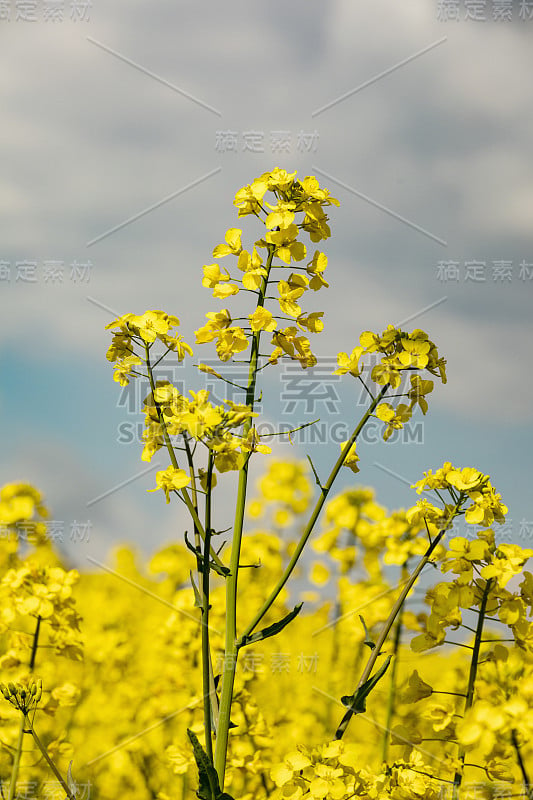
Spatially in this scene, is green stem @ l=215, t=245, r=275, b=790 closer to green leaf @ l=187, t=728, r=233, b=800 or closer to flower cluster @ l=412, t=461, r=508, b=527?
green leaf @ l=187, t=728, r=233, b=800

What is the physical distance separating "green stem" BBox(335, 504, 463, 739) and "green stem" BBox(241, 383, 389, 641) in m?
0.29

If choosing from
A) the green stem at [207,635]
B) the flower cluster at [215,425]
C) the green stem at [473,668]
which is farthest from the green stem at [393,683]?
the flower cluster at [215,425]

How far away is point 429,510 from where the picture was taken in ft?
7.66

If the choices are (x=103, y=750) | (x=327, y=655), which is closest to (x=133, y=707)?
(x=103, y=750)

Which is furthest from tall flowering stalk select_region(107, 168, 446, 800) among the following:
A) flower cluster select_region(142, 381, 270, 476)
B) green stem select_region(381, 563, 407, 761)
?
green stem select_region(381, 563, 407, 761)

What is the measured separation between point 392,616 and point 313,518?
1.11 feet

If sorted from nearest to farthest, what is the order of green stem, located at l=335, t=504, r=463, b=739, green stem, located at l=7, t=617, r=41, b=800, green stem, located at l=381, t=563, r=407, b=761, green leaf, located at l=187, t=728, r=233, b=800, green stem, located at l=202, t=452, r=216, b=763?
green leaf, located at l=187, t=728, r=233, b=800 < green stem, located at l=202, t=452, r=216, b=763 < green stem, located at l=335, t=504, r=463, b=739 < green stem, located at l=7, t=617, r=41, b=800 < green stem, located at l=381, t=563, r=407, b=761

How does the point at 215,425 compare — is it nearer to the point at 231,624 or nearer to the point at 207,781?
the point at 231,624

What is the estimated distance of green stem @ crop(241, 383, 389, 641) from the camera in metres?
2.03

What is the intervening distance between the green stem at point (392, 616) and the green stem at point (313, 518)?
0.96ft

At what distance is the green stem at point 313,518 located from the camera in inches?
79.7

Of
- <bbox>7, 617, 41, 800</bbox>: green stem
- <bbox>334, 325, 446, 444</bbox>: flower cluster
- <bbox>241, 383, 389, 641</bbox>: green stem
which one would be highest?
<bbox>334, 325, 446, 444</bbox>: flower cluster

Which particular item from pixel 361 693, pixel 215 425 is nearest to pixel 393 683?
pixel 361 693

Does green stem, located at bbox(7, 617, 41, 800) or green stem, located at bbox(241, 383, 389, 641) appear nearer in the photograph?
green stem, located at bbox(241, 383, 389, 641)
